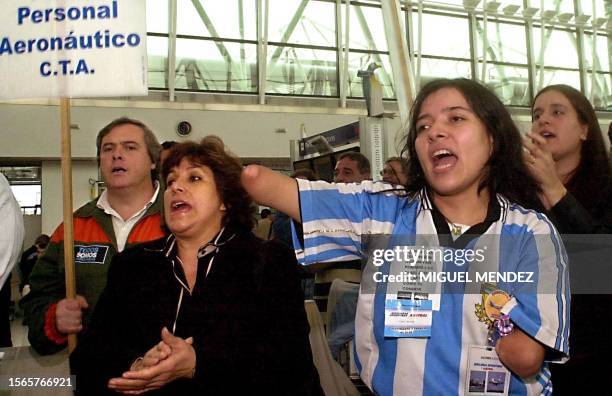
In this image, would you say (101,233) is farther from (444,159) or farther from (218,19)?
(218,19)

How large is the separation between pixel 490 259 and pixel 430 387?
13.5 inches

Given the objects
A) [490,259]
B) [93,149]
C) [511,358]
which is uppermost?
[93,149]

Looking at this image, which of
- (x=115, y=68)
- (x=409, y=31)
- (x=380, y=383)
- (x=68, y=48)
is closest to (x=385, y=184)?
(x=380, y=383)

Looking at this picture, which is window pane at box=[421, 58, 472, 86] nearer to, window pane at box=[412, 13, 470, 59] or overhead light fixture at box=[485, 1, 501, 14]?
window pane at box=[412, 13, 470, 59]

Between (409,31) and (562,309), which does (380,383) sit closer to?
(562,309)

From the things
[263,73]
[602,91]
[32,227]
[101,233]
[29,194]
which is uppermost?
[602,91]

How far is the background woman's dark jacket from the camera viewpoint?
6.01ft

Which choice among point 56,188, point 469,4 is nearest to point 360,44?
point 469,4

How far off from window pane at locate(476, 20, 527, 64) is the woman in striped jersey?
13.5 m

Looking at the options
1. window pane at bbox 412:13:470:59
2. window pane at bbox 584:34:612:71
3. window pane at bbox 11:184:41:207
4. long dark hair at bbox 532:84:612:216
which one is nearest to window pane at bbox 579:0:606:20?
window pane at bbox 584:34:612:71

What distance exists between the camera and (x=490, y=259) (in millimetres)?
1415

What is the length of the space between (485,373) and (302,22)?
1213cm

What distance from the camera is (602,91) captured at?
15375mm

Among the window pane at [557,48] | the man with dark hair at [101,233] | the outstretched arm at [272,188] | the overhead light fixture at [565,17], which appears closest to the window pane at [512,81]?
the window pane at [557,48]
